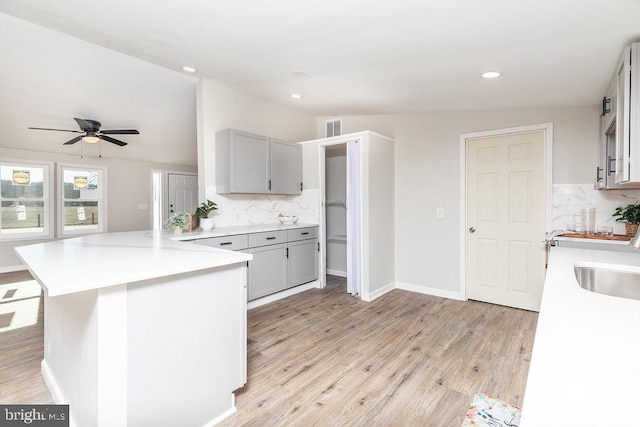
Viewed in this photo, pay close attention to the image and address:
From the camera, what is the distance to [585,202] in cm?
321

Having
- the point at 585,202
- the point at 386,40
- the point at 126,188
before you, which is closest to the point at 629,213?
the point at 585,202

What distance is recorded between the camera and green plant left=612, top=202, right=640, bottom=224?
2822mm

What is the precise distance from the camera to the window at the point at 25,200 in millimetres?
5562

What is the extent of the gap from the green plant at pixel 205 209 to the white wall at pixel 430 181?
4.82 ft

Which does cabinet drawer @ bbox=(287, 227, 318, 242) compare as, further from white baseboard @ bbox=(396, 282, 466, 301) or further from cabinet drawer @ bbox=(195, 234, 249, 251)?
white baseboard @ bbox=(396, 282, 466, 301)

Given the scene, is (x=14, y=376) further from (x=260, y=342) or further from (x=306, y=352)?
(x=306, y=352)

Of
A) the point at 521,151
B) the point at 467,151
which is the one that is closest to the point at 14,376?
the point at 467,151

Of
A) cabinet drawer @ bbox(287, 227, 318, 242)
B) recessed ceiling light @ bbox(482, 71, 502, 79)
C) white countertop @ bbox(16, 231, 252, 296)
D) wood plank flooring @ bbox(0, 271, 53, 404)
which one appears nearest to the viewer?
white countertop @ bbox(16, 231, 252, 296)

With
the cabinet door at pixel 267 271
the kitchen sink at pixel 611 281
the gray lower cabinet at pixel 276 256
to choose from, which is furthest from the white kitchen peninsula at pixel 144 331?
the kitchen sink at pixel 611 281

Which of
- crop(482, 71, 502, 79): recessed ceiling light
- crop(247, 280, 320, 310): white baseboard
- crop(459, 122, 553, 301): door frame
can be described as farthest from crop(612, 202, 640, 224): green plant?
crop(247, 280, 320, 310): white baseboard

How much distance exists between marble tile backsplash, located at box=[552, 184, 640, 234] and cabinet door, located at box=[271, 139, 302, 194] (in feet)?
10.1

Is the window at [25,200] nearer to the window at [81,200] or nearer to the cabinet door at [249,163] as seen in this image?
the window at [81,200]

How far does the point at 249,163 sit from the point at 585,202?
12.0ft

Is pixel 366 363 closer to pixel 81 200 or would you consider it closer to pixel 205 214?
pixel 205 214
